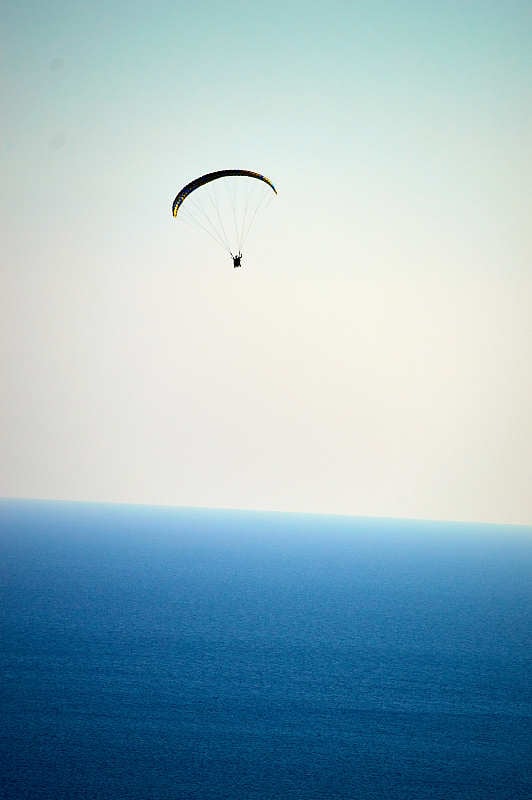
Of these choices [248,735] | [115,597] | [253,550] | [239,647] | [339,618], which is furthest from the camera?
[253,550]

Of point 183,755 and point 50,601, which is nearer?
point 183,755

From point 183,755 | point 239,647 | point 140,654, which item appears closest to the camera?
point 183,755

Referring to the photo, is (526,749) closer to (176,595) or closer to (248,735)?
(248,735)

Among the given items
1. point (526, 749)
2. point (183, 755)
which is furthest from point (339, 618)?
point (183, 755)

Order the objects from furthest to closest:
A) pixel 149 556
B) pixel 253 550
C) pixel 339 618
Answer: pixel 253 550
pixel 149 556
pixel 339 618

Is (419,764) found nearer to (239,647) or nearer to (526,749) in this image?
(526,749)

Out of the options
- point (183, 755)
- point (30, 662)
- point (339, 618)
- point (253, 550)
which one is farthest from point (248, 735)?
point (253, 550)
